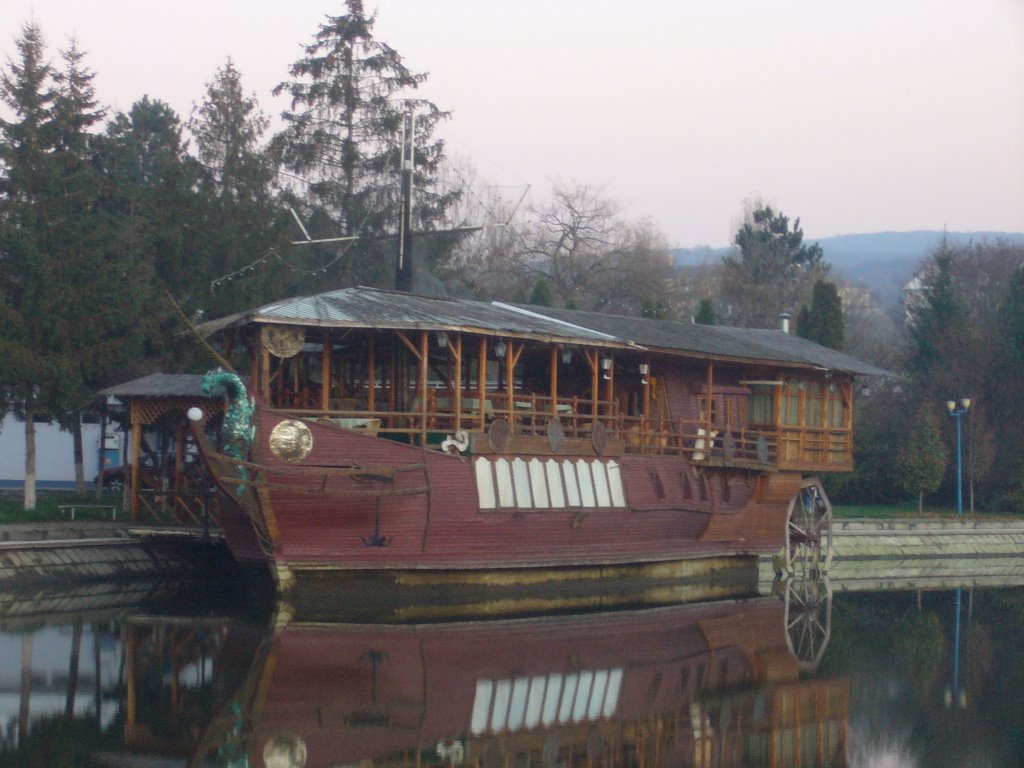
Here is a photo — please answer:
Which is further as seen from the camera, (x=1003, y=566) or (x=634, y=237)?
(x=634, y=237)

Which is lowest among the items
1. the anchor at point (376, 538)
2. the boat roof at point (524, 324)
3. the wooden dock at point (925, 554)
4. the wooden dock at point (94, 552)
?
the wooden dock at point (925, 554)

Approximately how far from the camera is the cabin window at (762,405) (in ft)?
91.9

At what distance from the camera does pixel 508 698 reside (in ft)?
49.4

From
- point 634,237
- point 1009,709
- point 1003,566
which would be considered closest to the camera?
point 1009,709

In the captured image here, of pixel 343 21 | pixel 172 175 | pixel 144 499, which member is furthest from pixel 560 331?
pixel 343 21

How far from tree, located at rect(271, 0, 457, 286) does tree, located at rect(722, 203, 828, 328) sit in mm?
18025

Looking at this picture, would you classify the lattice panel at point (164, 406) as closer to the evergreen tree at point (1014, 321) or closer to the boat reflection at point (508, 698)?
the boat reflection at point (508, 698)

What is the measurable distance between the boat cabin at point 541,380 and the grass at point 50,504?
495 centimetres

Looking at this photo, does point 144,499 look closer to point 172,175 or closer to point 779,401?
point 172,175

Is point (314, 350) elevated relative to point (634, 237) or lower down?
lower down

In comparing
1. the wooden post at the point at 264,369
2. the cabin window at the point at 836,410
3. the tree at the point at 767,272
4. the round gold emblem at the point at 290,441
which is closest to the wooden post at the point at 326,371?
the wooden post at the point at 264,369

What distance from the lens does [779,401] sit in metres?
27.7

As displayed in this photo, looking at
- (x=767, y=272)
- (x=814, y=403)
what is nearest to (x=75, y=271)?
(x=814, y=403)

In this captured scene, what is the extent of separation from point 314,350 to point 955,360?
25.0m
